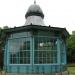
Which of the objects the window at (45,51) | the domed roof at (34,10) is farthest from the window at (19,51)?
the domed roof at (34,10)

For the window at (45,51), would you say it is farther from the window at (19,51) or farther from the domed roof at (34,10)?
the domed roof at (34,10)

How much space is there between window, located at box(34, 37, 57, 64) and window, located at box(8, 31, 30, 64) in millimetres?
632

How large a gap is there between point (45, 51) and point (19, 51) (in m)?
1.97

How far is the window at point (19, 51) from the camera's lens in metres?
17.8

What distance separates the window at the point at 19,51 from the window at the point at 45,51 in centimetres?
63

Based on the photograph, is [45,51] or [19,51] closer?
[45,51]

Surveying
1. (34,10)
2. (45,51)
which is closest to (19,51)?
(45,51)

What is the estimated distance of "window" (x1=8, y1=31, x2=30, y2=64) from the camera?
→ 17.8m

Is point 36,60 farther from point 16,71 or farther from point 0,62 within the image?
point 0,62

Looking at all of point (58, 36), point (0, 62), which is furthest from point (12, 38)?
point (0, 62)

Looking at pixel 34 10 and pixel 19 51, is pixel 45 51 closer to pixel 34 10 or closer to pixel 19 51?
pixel 19 51

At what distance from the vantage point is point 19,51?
18047mm

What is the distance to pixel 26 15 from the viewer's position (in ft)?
71.1

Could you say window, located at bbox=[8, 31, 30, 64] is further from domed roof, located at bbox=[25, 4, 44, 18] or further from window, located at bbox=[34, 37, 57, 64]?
domed roof, located at bbox=[25, 4, 44, 18]
